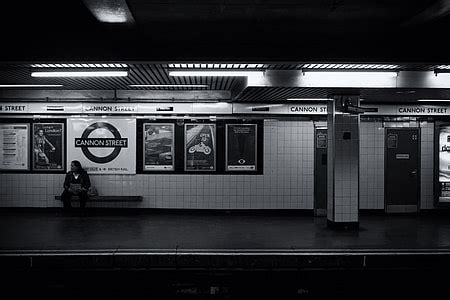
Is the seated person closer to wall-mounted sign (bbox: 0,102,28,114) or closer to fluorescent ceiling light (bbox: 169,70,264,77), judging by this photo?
wall-mounted sign (bbox: 0,102,28,114)

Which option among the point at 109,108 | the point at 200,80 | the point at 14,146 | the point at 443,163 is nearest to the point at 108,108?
the point at 109,108

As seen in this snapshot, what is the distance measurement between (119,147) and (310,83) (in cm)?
538

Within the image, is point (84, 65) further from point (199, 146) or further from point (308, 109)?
point (308, 109)

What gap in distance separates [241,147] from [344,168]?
9.75 ft

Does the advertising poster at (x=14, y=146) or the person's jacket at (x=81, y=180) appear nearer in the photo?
the person's jacket at (x=81, y=180)

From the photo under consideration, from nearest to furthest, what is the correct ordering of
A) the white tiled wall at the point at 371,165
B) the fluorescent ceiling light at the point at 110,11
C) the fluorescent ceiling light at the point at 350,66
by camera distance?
1. the fluorescent ceiling light at the point at 110,11
2. the fluorescent ceiling light at the point at 350,66
3. the white tiled wall at the point at 371,165

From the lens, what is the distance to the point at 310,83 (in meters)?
8.60

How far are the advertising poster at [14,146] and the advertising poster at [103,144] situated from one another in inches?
41.9

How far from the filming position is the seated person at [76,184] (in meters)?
11.4

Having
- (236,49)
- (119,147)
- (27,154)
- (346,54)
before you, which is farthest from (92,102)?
(346,54)

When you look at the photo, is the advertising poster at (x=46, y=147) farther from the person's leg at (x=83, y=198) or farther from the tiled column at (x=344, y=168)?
the tiled column at (x=344, y=168)

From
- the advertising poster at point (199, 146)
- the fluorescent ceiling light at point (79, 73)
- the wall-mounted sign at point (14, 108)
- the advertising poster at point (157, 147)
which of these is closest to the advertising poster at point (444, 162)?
the advertising poster at point (199, 146)

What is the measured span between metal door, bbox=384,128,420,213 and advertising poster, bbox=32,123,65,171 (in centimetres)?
809
